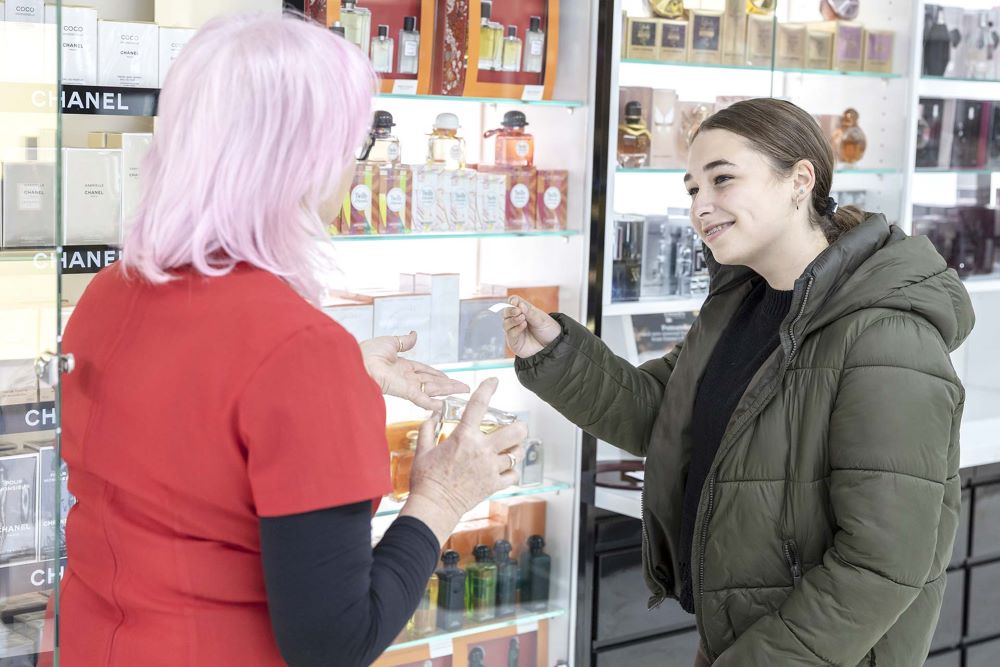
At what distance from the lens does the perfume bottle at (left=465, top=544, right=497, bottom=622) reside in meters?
3.23

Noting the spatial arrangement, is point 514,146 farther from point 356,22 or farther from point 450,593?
point 450,593

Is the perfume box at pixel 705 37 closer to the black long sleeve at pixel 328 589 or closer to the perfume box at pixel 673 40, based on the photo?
the perfume box at pixel 673 40

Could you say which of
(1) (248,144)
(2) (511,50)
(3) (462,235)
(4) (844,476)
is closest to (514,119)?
(2) (511,50)

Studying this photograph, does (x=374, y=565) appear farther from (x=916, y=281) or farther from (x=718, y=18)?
(x=718, y=18)

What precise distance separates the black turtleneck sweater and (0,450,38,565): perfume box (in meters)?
1.13

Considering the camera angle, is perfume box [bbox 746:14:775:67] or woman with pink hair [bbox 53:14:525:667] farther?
perfume box [bbox 746:14:775:67]

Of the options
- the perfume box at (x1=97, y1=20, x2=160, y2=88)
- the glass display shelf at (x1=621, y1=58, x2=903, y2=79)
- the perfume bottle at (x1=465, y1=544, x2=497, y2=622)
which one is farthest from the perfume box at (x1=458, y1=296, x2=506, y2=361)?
the perfume box at (x1=97, y1=20, x2=160, y2=88)

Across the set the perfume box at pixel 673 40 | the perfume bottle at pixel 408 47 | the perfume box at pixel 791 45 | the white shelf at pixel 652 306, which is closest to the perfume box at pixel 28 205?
the perfume bottle at pixel 408 47

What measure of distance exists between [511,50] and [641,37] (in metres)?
0.42

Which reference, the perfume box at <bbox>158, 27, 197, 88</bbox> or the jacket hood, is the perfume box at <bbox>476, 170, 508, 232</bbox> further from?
the jacket hood

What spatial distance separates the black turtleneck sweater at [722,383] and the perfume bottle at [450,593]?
1091 mm

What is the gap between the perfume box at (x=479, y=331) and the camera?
3100 mm

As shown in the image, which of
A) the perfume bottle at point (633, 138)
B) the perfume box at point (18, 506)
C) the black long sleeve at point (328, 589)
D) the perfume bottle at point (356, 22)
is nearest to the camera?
the black long sleeve at point (328, 589)

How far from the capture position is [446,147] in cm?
305
